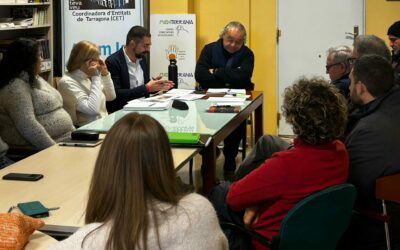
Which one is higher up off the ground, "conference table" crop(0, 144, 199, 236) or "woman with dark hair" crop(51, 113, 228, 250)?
"woman with dark hair" crop(51, 113, 228, 250)

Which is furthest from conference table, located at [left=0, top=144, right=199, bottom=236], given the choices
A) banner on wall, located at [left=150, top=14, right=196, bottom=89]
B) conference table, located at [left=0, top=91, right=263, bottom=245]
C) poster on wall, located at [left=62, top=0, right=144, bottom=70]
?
banner on wall, located at [left=150, top=14, right=196, bottom=89]

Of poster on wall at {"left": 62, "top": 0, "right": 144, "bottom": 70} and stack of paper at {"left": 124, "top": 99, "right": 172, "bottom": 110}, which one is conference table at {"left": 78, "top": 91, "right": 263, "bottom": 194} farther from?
poster on wall at {"left": 62, "top": 0, "right": 144, "bottom": 70}

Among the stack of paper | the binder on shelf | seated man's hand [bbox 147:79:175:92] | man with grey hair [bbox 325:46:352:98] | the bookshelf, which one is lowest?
the binder on shelf

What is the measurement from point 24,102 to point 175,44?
2915mm

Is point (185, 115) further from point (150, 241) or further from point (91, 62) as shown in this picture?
point (150, 241)

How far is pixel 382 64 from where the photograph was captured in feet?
9.12

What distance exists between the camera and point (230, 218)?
236 cm

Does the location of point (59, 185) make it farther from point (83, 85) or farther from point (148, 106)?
point (83, 85)

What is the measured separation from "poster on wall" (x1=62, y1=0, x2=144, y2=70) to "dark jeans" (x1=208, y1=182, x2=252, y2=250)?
368 cm

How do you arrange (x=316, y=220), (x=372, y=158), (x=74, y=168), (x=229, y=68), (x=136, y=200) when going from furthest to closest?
1. (x=229, y=68)
2. (x=74, y=168)
3. (x=372, y=158)
4. (x=316, y=220)
5. (x=136, y=200)

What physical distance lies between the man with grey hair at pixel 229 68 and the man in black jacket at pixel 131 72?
1.96ft

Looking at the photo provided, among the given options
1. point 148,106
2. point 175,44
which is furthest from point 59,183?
point 175,44

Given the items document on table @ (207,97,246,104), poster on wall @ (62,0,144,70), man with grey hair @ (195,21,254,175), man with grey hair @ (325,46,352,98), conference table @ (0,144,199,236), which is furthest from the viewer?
poster on wall @ (62,0,144,70)

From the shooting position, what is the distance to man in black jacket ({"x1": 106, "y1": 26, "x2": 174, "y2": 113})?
15.1 feet
